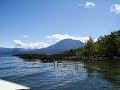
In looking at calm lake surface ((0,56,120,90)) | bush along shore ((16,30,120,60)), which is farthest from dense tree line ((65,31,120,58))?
calm lake surface ((0,56,120,90))

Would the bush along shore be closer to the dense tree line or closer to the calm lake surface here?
the dense tree line

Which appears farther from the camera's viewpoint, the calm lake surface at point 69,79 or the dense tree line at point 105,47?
the dense tree line at point 105,47

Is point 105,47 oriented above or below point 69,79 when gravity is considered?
above

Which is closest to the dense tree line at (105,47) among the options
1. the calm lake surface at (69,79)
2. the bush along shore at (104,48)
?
the bush along shore at (104,48)

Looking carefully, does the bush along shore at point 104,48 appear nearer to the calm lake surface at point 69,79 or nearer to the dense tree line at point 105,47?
the dense tree line at point 105,47

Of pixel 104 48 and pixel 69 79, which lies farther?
pixel 104 48

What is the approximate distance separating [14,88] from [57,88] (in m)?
19.1

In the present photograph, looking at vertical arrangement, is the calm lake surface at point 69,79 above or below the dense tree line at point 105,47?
below

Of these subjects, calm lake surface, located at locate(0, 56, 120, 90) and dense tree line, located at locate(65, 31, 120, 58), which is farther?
dense tree line, located at locate(65, 31, 120, 58)

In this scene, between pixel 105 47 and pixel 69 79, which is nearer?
pixel 69 79

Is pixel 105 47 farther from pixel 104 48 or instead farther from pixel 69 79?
pixel 69 79

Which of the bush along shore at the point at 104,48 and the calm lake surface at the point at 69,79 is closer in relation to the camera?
the calm lake surface at the point at 69,79

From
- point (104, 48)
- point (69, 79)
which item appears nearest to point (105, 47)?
point (104, 48)

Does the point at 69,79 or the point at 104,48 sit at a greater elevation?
the point at 104,48
